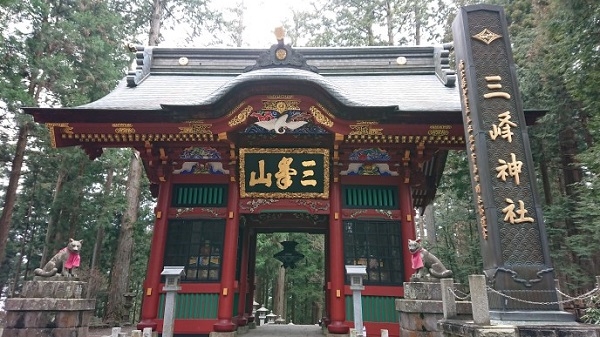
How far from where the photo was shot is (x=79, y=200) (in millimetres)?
18938

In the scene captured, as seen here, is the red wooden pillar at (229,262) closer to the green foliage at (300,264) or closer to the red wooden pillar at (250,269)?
the red wooden pillar at (250,269)

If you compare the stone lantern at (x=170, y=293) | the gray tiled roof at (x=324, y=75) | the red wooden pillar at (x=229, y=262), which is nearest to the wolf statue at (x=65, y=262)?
the stone lantern at (x=170, y=293)

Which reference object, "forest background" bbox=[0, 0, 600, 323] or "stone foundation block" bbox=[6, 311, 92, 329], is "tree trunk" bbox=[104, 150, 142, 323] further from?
"stone foundation block" bbox=[6, 311, 92, 329]

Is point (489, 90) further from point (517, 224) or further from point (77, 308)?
point (77, 308)

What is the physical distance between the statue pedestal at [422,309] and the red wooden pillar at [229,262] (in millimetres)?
3715

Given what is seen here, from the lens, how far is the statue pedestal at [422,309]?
252 inches

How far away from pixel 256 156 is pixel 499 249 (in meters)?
5.59

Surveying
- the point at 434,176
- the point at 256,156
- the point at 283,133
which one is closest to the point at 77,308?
the point at 256,156

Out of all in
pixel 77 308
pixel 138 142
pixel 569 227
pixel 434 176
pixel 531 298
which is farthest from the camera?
pixel 569 227

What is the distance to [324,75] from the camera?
38.9 ft

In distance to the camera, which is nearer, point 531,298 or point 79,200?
point 531,298

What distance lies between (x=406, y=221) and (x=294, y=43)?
18.6 metres

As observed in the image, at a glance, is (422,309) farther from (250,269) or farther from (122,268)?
(122,268)

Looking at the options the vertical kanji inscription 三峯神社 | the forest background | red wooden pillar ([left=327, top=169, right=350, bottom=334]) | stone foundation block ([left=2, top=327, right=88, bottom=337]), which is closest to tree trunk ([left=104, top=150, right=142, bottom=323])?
the forest background
